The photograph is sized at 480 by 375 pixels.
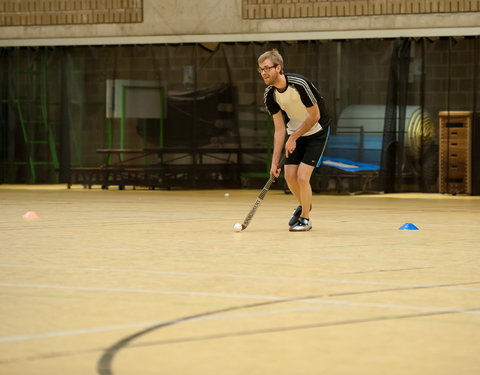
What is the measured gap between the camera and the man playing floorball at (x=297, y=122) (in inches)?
278

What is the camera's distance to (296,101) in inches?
284

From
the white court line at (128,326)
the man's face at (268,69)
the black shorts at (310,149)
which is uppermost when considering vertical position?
the man's face at (268,69)

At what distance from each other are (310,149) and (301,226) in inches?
24.1

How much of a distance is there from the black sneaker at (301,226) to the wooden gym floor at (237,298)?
0.12m

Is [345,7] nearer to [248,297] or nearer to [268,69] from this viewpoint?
[268,69]

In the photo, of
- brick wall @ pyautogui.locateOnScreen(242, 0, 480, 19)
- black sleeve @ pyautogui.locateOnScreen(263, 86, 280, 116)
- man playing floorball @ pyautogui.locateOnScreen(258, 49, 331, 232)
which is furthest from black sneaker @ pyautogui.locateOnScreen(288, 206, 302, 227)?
brick wall @ pyautogui.locateOnScreen(242, 0, 480, 19)

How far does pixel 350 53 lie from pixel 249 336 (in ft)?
37.2

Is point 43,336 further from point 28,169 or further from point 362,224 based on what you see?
point 28,169

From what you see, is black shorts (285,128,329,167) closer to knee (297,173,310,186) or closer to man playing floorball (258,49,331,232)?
man playing floorball (258,49,331,232)

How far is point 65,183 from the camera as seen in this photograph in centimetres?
1544

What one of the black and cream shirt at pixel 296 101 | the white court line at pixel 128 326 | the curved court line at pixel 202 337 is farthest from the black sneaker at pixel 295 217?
the white court line at pixel 128 326

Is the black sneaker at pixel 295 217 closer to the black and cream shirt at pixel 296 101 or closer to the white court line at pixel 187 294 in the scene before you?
the black and cream shirt at pixel 296 101

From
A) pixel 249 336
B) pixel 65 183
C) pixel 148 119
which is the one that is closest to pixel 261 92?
pixel 148 119

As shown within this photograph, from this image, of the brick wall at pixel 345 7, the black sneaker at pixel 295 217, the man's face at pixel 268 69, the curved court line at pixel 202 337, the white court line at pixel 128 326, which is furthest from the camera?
the brick wall at pixel 345 7
